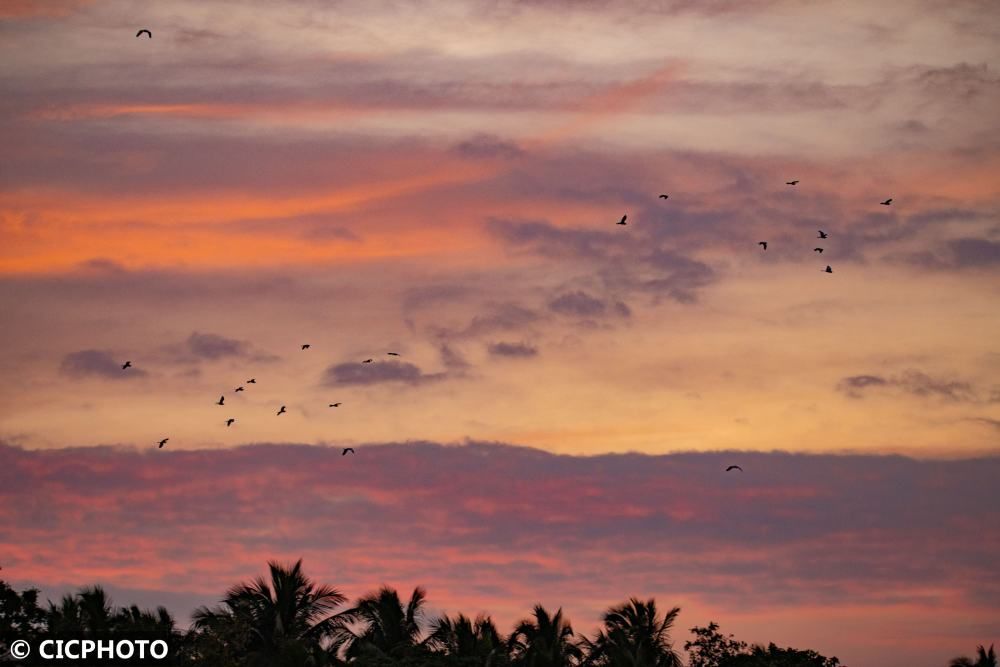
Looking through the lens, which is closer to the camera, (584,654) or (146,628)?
(146,628)

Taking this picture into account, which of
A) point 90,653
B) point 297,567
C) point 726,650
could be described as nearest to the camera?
point 90,653

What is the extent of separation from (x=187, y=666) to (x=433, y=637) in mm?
15533

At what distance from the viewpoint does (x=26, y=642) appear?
7931 cm

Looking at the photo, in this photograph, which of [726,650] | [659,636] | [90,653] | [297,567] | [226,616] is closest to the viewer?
[90,653]

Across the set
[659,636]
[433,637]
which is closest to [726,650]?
[659,636]

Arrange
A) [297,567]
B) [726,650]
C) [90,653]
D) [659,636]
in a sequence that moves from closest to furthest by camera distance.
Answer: [90,653]
[297,567]
[659,636]
[726,650]

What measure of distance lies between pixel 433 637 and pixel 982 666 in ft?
96.3

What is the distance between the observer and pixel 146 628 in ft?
251

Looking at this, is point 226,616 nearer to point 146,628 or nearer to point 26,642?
point 146,628

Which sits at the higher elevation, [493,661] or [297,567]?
[297,567]

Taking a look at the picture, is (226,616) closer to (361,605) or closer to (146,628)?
(146,628)

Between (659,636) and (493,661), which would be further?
(659,636)

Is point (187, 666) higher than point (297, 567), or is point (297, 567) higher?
point (297, 567)

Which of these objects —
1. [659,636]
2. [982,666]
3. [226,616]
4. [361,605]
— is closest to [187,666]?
[226,616]
